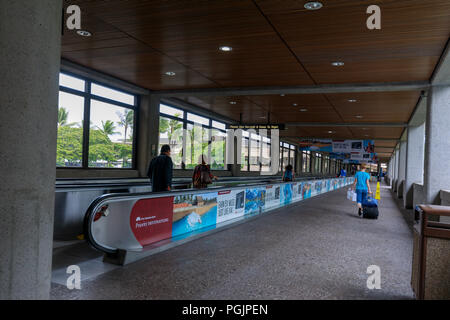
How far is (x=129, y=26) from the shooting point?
22.5 feet

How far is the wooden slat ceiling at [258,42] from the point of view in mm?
5844

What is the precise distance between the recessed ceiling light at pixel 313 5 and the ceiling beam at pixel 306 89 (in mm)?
5749

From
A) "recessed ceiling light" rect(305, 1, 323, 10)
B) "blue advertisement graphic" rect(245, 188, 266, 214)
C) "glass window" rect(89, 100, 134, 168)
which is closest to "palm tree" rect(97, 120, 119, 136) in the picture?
"glass window" rect(89, 100, 134, 168)

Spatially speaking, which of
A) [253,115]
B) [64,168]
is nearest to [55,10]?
[64,168]

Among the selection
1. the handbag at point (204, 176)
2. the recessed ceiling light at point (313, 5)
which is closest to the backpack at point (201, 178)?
the handbag at point (204, 176)

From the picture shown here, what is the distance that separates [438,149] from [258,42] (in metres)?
5.70

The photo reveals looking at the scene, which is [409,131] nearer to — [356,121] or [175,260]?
[356,121]

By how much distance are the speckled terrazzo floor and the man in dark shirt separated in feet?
4.23

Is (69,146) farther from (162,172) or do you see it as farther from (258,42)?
(258,42)

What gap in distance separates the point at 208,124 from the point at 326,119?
248 inches

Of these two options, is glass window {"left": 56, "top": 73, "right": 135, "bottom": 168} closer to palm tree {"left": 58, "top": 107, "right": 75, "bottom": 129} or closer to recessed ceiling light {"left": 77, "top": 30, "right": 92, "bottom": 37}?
palm tree {"left": 58, "top": 107, "right": 75, "bottom": 129}

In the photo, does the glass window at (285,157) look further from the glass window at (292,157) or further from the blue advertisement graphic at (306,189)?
the blue advertisement graphic at (306,189)
